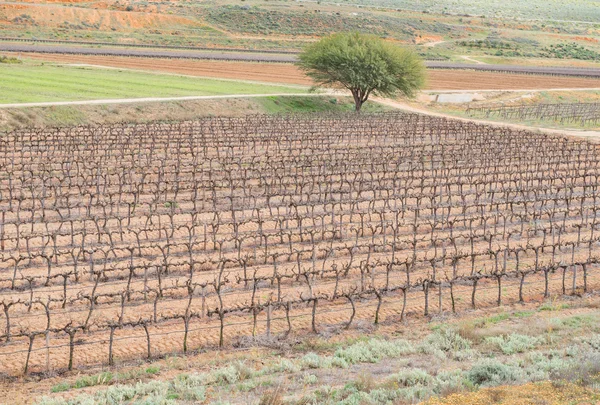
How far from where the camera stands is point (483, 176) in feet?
142

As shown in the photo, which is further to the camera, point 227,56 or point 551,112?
point 227,56

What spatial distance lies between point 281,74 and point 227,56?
15.5m

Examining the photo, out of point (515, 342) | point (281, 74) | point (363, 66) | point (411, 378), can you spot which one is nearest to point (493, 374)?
point (411, 378)

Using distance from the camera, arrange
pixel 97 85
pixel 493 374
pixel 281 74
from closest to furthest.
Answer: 1. pixel 493 374
2. pixel 97 85
3. pixel 281 74

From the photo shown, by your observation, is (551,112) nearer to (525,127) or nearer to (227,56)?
(525,127)

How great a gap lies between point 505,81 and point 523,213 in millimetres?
68546

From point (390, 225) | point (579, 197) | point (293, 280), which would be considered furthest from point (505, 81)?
point (293, 280)

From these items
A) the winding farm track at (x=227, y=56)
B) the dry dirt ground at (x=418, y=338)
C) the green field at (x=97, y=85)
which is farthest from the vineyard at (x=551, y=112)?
the dry dirt ground at (x=418, y=338)

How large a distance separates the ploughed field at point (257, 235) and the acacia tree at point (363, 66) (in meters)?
20.2

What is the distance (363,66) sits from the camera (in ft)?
239

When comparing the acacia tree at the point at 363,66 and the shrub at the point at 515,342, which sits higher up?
the acacia tree at the point at 363,66

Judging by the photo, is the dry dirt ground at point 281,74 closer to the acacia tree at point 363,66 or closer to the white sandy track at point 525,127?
the acacia tree at point 363,66

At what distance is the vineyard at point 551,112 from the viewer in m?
73.9

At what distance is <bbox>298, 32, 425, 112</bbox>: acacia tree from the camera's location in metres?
72.9
